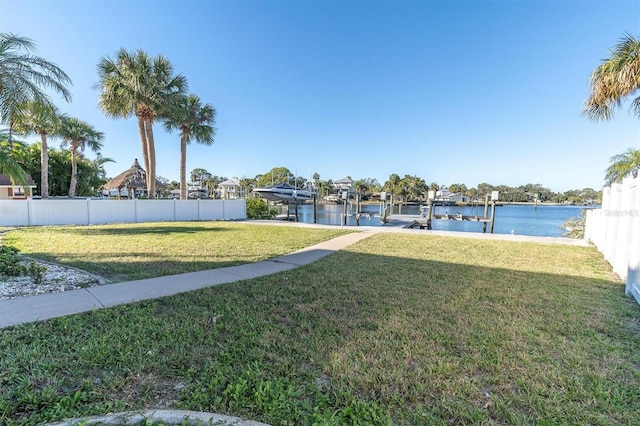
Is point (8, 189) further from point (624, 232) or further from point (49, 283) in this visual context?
point (624, 232)

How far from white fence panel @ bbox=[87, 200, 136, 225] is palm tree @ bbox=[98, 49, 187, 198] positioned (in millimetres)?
5293

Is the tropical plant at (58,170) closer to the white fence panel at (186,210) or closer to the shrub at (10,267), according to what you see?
the white fence panel at (186,210)

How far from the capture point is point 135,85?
16.2 m

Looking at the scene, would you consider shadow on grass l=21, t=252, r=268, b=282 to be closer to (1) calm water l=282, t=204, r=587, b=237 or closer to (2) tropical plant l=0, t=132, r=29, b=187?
(2) tropical plant l=0, t=132, r=29, b=187

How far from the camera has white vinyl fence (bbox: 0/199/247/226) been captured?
13320 millimetres

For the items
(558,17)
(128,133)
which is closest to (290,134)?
(128,133)

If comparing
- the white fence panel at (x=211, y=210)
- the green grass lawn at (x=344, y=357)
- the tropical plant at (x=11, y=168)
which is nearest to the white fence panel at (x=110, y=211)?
the white fence panel at (x=211, y=210)

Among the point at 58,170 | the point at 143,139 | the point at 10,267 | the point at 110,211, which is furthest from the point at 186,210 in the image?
the point at 58,170

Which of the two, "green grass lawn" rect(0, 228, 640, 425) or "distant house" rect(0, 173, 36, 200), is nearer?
"green grass lawn" rect(0, 228, 640, 425)

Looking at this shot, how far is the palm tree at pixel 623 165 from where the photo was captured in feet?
60.8

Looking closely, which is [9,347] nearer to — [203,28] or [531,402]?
[531,402]

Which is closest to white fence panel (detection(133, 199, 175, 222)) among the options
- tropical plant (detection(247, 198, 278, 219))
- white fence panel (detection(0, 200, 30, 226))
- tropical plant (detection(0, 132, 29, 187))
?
white fence panel (detection(0, 200, 30, 226))

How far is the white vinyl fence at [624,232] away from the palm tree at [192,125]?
20878 millimetres

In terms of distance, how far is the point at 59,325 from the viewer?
3338 millimetres
